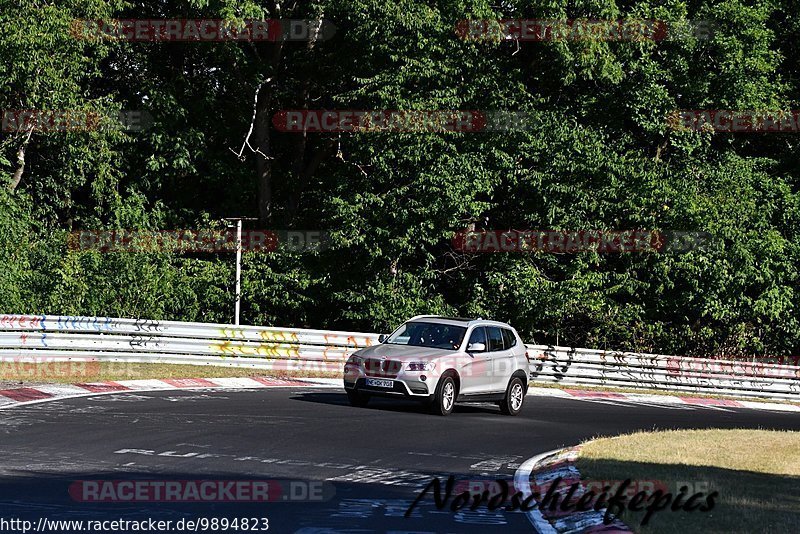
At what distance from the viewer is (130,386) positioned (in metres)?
21.7

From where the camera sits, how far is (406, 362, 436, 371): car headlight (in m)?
19.1

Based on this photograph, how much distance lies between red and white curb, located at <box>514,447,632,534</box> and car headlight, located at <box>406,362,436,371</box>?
411 cm

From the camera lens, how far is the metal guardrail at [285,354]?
83.6 ft

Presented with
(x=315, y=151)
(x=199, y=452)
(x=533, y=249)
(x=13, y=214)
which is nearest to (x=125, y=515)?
(x=199, y=452)

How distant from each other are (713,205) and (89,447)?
24801 millimetres

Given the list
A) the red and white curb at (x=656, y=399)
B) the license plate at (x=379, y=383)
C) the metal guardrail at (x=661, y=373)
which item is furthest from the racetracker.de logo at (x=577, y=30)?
the license plate at (x=379, y=383)

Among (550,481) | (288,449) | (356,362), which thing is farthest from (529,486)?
(356,362)

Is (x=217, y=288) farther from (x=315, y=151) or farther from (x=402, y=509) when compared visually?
(x=402, y=509)

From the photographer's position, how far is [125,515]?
8914 mm

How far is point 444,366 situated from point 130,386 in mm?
6083

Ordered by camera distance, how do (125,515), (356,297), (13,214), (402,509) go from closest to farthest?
1. (125,515)
2. (402,509)
3. (13,214)
4. (356,297)

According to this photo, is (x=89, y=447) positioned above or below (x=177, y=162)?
below

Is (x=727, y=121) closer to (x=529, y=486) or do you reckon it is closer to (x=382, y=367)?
(x=382, y=367)

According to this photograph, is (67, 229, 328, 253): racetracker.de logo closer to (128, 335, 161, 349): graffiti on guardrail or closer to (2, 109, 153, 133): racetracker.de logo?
(2, 109, 153, 133): racetracker.de logo
